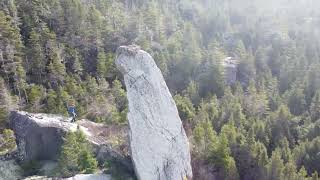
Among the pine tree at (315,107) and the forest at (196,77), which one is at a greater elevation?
the forest at (196,77)

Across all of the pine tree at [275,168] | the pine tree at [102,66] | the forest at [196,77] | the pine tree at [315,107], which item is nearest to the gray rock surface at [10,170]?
the forest at [196,77]

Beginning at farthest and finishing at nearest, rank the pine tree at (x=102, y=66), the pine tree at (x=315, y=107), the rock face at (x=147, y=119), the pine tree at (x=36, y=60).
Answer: the pine tree at (x=102, y=66), the pine tree at (x=315, y=107), the pine tree at (x=36, y=60), the rock face at (x=147, y=119)

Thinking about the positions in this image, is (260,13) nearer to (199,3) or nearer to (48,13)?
(199,3)

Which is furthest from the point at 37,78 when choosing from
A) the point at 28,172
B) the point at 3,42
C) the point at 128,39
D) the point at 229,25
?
the point at 229,25

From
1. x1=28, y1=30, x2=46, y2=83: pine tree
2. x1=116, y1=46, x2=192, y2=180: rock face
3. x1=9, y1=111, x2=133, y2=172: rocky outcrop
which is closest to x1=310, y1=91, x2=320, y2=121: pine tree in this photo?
x1=116, y1=46, x2=192, y2=180: rock face

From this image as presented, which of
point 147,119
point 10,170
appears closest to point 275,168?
point 147,119

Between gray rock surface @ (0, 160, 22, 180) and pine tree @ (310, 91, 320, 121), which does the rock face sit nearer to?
gray rock surface @ (0, 160, 22, 180)

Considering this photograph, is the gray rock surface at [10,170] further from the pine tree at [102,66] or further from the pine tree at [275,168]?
the pine tree at [102,66]

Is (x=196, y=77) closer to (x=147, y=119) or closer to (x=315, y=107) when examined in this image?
(x=315, y=107)
